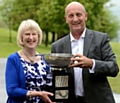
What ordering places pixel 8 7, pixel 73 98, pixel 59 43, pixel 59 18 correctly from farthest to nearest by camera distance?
pixel 8 7 → pixel 59 18 → pixel 59 43 → pixel 73 98

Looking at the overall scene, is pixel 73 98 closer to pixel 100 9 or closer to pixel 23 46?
pixel 23 46

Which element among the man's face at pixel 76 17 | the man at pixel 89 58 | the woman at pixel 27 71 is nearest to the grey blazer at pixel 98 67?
the man at pixel 89 58

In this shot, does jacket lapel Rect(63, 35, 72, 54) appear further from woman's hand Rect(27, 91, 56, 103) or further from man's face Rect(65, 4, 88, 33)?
woman's hand Rect(27, 91, 56, 103)

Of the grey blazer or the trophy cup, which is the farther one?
the grey blazer

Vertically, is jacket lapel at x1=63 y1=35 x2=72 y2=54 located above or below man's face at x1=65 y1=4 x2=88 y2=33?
below

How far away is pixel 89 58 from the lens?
2.97 metres

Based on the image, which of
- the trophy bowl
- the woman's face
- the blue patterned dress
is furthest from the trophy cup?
the woman's face

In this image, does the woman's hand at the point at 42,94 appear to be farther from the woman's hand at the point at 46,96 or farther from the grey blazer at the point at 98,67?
the grey blazer at the point at 98,67

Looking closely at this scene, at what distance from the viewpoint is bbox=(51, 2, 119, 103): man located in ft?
9.75

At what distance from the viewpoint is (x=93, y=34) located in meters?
3.16

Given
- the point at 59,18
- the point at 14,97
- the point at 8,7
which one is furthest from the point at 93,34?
the point at 8,7

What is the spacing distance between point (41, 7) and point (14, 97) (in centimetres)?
4429

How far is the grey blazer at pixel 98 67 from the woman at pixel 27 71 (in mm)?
226

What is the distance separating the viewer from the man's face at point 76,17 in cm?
303
